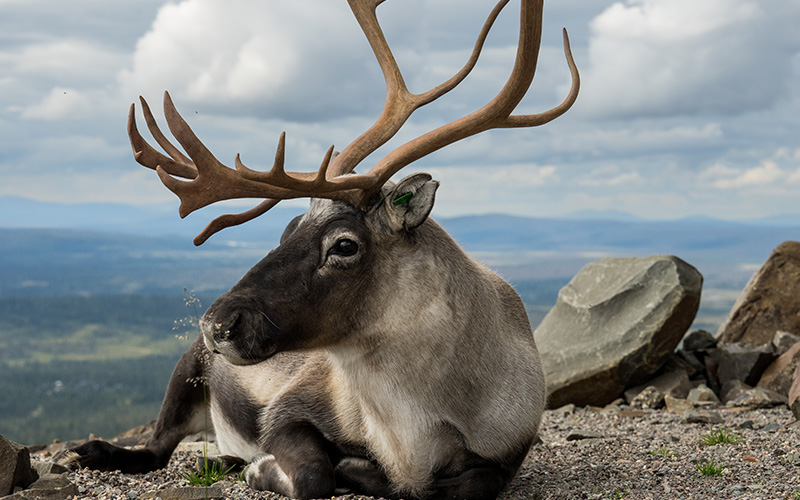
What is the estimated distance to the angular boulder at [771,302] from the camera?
14.3m

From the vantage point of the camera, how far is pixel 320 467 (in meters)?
6.11

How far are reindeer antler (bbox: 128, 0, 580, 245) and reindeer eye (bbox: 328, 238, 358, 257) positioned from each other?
1.06 feet

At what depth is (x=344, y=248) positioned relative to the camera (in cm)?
568

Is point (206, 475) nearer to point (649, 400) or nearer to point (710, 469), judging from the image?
point (710, 469)

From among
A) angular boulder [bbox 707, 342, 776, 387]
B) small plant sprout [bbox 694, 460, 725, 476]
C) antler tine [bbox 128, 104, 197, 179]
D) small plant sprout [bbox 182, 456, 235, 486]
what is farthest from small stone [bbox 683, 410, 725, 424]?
antler tine [bbox 128, 104, 197, 179]

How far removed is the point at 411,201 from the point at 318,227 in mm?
665

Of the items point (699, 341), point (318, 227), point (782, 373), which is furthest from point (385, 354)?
point (699, 341)

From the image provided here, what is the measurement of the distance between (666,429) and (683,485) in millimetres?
3133

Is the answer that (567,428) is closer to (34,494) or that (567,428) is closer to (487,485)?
(487,485)

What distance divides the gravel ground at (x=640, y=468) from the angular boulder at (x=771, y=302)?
4.35 metres

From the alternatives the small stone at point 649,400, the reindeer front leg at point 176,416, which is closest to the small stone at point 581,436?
the small stone at point 649,400

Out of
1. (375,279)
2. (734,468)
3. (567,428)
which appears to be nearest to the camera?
(375,279)

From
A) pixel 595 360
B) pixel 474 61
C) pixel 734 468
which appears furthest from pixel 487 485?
pixel 595 360

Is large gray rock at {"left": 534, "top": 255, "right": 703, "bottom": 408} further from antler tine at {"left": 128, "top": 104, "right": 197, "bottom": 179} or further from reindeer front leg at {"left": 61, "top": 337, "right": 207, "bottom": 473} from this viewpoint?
antler tine at {"left": 128, "top": 104, "right": 197, "bottom": 179}
